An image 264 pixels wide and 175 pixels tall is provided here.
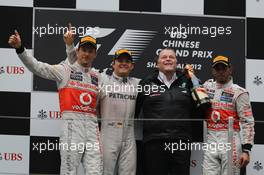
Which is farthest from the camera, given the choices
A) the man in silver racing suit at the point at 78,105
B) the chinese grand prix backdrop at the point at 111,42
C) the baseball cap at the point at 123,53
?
the chinese grand prix backdrop at the point at 111,42

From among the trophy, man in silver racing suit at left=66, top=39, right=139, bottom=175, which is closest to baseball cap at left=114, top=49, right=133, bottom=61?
man in silver racing suit at left=66, top=39, right=139, bottom=175

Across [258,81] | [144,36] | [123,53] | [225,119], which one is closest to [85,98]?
[123,53]

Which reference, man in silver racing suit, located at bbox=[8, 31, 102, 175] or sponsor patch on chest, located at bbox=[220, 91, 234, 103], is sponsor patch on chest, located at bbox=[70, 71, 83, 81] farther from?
sponsor patch on chest, located at bbox=[220, 91, 234, 103]

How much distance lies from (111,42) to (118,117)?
0.59m

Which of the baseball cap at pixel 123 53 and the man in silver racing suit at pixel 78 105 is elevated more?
the baseball cap at pixel 123 53

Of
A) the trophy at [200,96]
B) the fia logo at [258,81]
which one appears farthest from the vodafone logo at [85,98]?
the fia logo at [258,81]

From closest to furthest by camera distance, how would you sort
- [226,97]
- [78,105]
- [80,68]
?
[78,105], [80,68], [226,97]

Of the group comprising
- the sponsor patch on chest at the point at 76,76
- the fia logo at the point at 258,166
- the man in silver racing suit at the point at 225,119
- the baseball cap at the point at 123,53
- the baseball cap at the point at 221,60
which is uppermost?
the baseball cap at the point at 123,53

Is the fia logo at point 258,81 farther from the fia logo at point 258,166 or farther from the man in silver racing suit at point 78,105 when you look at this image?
the man in silver racing suit at point 78,105

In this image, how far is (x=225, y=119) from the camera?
307 centimetres

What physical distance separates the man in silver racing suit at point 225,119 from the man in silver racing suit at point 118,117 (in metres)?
0.49

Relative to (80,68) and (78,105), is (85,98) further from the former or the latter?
(80,68)

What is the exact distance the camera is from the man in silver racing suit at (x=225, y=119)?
9.66ft

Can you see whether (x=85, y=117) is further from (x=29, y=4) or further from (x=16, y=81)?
(x=29, y=4)
